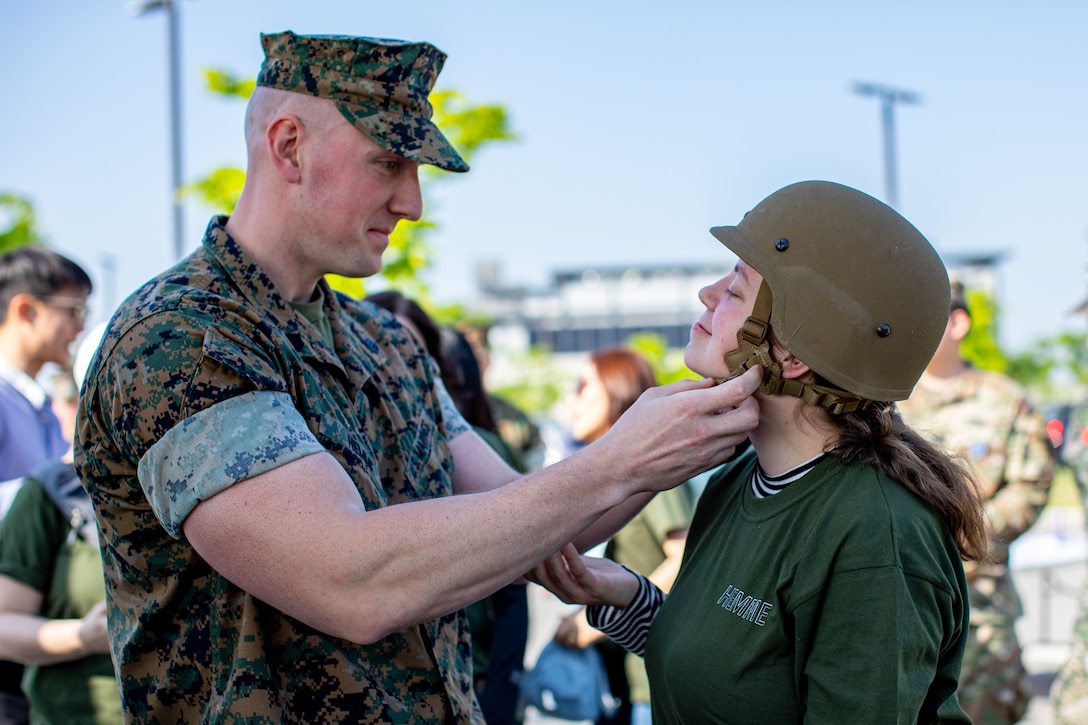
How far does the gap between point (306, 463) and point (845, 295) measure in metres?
1.16

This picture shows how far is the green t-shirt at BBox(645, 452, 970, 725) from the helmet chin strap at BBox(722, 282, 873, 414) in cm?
14

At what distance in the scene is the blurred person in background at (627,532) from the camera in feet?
15.4

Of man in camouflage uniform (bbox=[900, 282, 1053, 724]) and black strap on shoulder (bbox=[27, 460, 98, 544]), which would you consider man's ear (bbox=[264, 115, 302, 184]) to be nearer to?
black strap on shoulder (bbox=[27, 460, 98, 544])

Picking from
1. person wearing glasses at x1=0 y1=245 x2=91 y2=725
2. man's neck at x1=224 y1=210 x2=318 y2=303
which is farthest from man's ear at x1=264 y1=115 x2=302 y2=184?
person wearing glasses at x1=0 y1=245 x2=91 y2=725

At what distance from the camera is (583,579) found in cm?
262

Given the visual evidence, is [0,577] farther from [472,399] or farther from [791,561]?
[791,561]

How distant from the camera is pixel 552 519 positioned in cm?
203

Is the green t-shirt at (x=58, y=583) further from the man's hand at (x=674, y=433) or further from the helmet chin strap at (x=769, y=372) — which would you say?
the helmet chin strap at (x=769, y=372)

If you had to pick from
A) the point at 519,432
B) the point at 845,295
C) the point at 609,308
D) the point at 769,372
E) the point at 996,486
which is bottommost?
the point at 609,308

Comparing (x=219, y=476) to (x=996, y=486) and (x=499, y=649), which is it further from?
(x=996, y=486)

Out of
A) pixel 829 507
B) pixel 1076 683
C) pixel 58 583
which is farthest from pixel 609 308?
pixel 829 507

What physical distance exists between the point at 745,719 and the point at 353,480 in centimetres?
98

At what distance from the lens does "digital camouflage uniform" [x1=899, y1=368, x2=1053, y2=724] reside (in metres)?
4.92

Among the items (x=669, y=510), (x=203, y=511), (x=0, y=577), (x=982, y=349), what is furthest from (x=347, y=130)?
(x=982, y=349)
